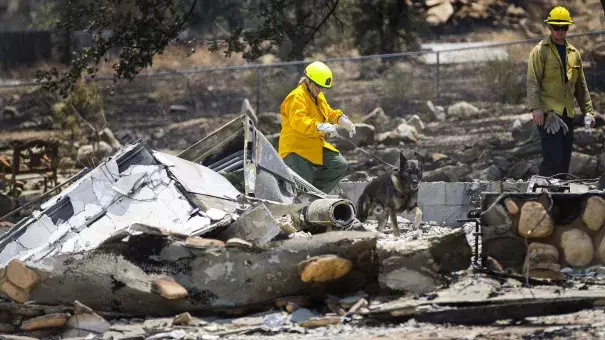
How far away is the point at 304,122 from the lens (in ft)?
40.3

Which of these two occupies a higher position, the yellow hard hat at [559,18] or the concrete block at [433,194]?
the yellow hard hat at [559,18]

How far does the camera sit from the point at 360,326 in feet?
28.2

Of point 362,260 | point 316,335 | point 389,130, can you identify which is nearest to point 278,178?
point 362,260

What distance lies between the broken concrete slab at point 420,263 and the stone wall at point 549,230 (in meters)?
0.36

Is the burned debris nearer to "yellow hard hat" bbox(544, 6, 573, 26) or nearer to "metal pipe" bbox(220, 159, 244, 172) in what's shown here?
"metal pipe" bbox(220, 159, 244, 172)

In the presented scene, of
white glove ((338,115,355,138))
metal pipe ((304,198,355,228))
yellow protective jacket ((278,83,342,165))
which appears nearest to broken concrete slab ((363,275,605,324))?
metal pipe ((304,198,355,228))

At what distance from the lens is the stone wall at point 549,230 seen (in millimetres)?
9102

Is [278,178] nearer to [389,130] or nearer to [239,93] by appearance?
[389,130]

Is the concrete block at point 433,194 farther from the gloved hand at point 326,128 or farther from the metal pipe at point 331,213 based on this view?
the metal pipe at point 331,213

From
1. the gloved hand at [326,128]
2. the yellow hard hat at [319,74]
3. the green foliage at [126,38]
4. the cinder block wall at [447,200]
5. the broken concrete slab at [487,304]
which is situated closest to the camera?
the broken concrete slab at [487,304]

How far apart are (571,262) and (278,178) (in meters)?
3.45

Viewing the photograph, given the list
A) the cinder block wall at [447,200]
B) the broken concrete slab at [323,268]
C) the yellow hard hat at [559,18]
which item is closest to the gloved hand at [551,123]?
the yellow hard hat at [559,18]

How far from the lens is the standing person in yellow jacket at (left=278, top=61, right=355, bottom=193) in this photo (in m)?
12.3

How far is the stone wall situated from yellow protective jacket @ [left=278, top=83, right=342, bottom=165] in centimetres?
355
